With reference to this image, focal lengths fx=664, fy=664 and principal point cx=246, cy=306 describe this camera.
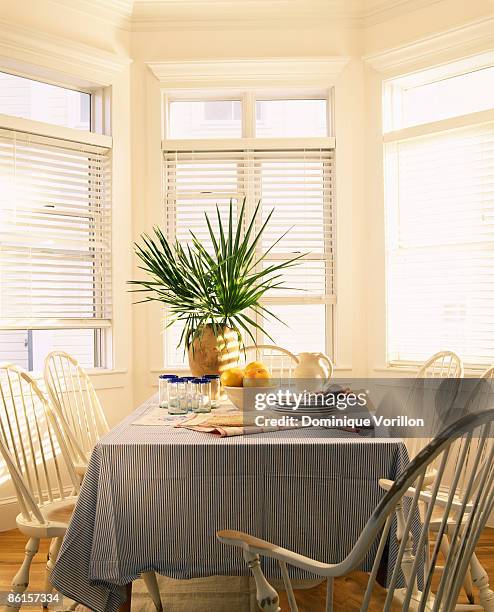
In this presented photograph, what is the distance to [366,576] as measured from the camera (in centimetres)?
280

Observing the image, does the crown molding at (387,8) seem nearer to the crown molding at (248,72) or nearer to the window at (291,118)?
the crown molding at (248,72)

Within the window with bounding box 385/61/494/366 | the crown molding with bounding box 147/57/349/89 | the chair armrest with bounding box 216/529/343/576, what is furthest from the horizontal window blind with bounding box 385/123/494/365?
the chair armrest with bounding box 216/529/343/576

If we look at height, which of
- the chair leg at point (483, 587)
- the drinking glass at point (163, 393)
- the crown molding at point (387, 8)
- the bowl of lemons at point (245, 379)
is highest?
the crown molding at point (387, 8)

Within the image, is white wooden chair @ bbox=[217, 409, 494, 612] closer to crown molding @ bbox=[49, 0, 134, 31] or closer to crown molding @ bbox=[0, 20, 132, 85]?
crown molding @ bbox=[0, 20, 132, 85]

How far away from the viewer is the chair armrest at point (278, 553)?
1254mm

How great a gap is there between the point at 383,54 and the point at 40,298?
2626 millimetres

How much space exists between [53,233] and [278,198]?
4.83ft

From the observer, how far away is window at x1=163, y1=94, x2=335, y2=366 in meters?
4.42

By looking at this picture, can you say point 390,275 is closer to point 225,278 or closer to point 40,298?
point 225,278

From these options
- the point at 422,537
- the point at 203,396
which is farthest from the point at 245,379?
the point at 422,537

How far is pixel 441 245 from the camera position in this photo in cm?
400

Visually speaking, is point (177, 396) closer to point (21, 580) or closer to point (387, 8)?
point (21, 580)

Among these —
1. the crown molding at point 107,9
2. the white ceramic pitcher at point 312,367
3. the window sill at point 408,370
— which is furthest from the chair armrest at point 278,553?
the crown molding at point 107,9

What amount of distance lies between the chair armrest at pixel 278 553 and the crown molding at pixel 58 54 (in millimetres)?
3315
